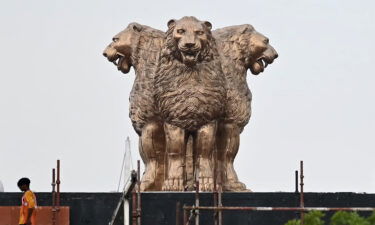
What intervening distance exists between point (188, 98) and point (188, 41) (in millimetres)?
943

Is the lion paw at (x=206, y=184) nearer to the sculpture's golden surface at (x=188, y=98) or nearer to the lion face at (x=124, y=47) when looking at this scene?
the sculpture's golden surface at (x=188, y=98)

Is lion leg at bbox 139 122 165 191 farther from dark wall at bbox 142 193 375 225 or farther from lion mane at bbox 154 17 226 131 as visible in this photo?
dark wall at bbox 142 193 375 225

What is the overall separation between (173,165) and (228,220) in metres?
2.32

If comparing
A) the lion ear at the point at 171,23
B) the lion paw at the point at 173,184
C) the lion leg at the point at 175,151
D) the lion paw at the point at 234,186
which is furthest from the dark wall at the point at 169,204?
the lion ear at the point at 171,23

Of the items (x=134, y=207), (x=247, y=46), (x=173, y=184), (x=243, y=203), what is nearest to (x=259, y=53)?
(x=247, y=46)

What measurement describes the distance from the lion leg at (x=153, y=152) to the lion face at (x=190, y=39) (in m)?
1.31

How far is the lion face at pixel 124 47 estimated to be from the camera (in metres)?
32.5

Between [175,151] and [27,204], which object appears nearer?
[27,204]

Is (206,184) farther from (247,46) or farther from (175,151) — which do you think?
(247,46)

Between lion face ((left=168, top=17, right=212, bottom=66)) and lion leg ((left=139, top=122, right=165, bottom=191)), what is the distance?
51.5 inches

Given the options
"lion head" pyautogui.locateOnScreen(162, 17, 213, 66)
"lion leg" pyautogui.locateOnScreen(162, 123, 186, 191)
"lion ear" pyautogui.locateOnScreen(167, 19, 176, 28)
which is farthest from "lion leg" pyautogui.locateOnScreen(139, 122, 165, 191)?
"lion ear" pyautogui.locateOnScreen(167, 19, 176, 28)

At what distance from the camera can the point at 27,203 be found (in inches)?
1057

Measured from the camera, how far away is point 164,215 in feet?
97.7

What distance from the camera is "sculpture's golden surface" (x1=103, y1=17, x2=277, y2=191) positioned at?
31.4m
